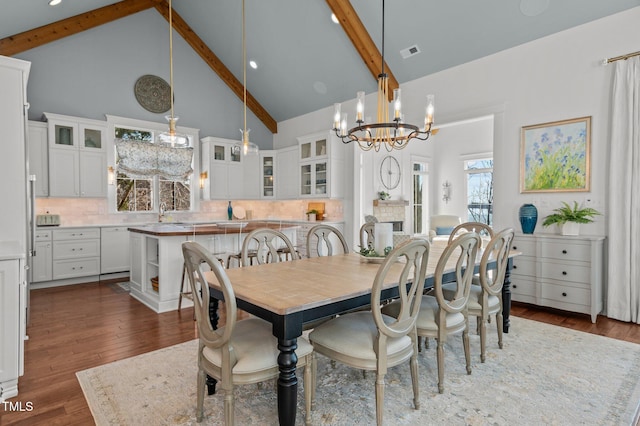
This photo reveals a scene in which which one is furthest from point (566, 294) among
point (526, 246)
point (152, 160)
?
point (152, 160)

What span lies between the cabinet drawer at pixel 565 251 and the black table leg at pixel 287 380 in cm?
349

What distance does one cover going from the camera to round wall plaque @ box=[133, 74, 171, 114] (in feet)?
21.4

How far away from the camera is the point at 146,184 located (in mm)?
6676

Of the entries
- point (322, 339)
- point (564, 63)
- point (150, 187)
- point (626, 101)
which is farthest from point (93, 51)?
point (626, 101)

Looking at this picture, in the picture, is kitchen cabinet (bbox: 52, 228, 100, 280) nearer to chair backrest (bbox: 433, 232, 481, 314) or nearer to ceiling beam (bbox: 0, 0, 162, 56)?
ceiling beam (bbox: 0, 0, 162, 56)

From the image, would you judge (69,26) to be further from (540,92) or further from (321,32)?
(540,92)

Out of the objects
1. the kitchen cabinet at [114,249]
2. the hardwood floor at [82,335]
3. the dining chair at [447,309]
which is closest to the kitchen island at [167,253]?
the hardwood floor at [82,335]

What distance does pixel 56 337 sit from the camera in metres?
3.26

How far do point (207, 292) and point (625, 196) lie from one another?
13.8ft

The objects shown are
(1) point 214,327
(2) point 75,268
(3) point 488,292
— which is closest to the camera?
(1) point 214,327

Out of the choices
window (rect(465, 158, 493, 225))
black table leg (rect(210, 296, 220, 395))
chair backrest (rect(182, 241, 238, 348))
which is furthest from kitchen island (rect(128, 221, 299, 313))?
A: window (rect(465, 158, 493, 225))

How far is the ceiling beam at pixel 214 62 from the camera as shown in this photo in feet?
22.8

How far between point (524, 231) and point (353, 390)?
3129 mm

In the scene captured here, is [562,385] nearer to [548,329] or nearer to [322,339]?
[548,329]
